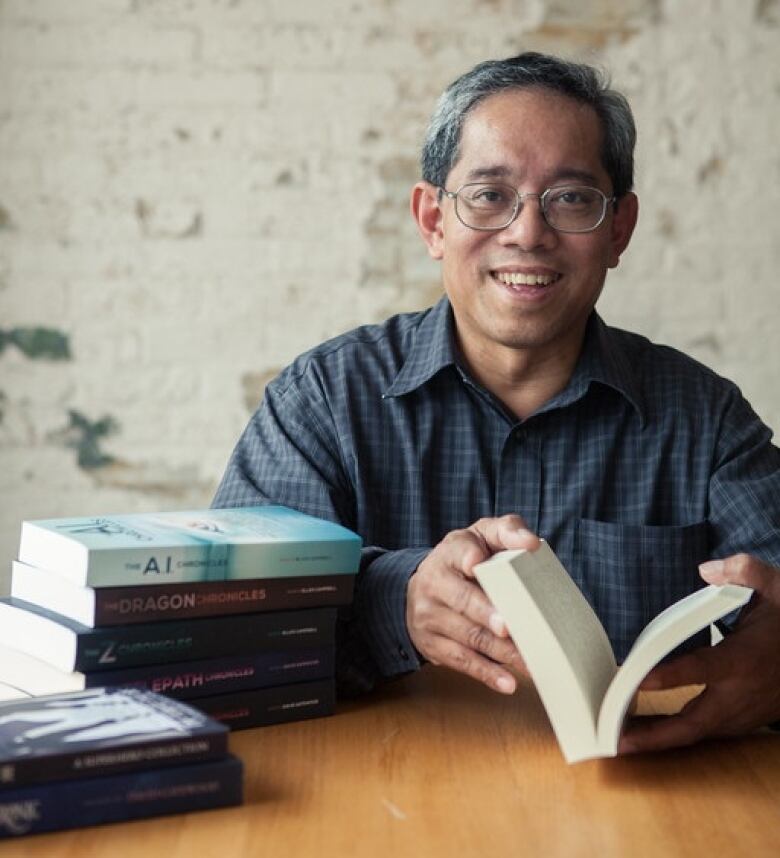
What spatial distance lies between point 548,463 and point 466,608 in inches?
24.7

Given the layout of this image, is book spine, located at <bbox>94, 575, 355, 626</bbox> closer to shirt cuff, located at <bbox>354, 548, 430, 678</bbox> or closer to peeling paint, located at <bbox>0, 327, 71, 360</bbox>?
shirt cuff, located at <bbox>354, 548, 430, 678</bbox>

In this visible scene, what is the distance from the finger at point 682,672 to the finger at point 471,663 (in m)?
0.14

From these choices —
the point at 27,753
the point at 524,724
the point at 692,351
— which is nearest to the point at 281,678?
the point at 524,724

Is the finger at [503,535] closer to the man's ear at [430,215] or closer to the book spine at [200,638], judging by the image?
the book spine at [200,638]

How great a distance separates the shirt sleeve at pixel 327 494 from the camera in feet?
4.80

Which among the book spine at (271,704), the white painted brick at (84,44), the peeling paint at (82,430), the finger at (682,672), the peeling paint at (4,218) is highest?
the white painted brick at (84,44)

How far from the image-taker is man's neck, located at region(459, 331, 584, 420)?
1967 mm

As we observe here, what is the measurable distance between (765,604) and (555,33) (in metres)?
1.96

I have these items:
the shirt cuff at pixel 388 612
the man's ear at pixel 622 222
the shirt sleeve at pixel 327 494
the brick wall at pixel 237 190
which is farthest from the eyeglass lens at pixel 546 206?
the brick wall at pixel 237 190

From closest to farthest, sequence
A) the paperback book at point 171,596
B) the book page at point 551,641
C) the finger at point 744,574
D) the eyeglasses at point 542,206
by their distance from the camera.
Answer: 1. the book page at point 551,641
2. the paperback book at point 171,596
3. the finger at point 744,574
4. the eyeglasses at point 542,206

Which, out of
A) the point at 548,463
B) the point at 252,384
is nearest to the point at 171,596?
the point at 548,463

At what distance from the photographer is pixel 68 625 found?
4.04ft

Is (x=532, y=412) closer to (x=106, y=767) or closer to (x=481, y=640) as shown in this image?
(x=481, y=640)

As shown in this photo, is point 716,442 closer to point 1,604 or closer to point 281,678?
point 281,678
